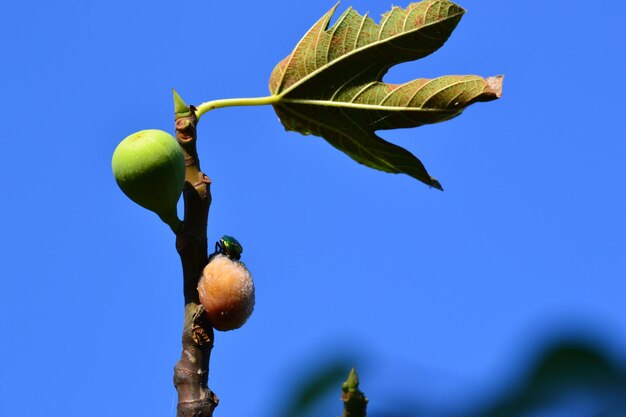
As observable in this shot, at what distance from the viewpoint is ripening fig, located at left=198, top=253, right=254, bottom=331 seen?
4.27 feet

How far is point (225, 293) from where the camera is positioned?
4.31 ft

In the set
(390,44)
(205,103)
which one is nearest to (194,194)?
(205,103)

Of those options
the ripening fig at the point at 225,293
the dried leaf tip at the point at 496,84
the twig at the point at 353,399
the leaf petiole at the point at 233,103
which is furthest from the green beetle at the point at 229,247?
→ the twig at the point at 353,399

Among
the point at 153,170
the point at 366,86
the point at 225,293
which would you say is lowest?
the point at 225,293

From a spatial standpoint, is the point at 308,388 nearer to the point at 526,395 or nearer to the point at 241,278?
the point at 526,395

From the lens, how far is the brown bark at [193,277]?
3.81ft

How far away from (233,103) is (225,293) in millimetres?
399

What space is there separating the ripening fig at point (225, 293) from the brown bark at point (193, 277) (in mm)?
18

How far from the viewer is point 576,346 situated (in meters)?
0.63

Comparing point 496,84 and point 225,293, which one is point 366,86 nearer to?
point 496,84

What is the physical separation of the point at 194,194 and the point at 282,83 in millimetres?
351

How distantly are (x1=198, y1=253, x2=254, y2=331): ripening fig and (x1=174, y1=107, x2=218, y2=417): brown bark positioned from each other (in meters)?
0.02

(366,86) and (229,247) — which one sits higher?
(366,86)

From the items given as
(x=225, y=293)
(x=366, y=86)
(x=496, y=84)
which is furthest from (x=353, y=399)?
(x=366, y=86)
